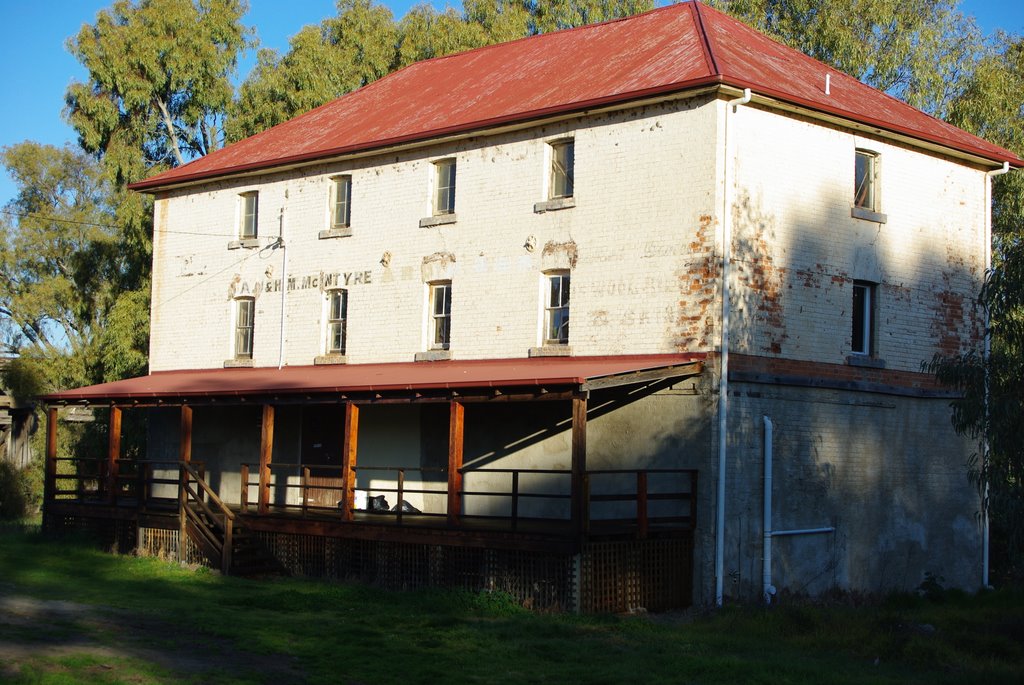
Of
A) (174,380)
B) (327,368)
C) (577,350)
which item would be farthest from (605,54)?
(174,380)

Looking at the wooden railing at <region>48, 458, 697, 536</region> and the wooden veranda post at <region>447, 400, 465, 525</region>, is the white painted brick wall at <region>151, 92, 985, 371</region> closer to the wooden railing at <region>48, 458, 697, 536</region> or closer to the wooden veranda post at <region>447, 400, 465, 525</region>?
the wooden railing at <region>48, 458, 697, 536</region>

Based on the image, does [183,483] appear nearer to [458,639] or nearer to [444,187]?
[444,187]

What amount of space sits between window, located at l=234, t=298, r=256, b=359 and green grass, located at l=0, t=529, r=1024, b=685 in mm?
7497

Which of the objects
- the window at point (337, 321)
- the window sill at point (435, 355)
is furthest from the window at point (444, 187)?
the window at point (337, 321)

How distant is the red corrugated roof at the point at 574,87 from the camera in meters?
21.4

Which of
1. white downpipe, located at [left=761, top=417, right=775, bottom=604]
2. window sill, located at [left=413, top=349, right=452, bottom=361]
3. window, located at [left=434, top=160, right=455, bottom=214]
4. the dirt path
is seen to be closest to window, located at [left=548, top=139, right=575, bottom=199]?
window, located at [left=434, top=160, right=455, bottom=214]

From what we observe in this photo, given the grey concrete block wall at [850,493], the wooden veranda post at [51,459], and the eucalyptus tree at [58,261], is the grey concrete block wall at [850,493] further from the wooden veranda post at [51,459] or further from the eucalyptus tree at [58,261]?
the eucalyptus tree at [58,261]

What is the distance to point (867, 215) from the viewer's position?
22.1m

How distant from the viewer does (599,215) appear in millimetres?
21516

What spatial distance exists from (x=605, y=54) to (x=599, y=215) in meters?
4.60

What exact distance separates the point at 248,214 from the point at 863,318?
43.0 ft

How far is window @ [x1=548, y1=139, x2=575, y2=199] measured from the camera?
2228cm

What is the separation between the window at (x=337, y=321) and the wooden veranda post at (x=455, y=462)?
6670 millimetres

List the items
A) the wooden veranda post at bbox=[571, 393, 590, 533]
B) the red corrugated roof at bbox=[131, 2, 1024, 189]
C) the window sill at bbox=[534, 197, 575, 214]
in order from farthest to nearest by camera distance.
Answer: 1. the window sill at bbox=[534, 197, 575, 214]
2. the red corrugated roof at bbox=[131, 2, 1024, 189]
3. the wooden veranda post at bbox=[571, 393, 590, 533]
